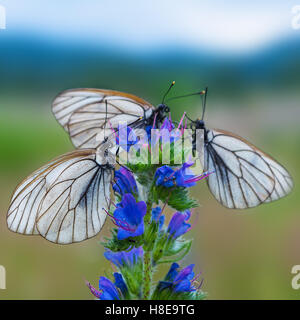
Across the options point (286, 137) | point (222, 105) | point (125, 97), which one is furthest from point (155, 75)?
point (125, 97)

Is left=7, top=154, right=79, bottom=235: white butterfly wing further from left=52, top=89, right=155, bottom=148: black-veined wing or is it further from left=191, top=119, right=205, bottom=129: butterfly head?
left=191, top=119, right=205, bottom=129: butterfly head

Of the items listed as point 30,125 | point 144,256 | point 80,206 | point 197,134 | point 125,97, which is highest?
point 30,125

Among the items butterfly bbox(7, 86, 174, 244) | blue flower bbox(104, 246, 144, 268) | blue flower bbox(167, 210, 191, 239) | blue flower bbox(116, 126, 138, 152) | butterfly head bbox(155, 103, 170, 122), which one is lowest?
blue flower bbox(104, 246, 144, 268)

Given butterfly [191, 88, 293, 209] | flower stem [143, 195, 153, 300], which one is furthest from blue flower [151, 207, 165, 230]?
butterfly [191, 88, 293, 209]

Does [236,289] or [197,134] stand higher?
[197,134]

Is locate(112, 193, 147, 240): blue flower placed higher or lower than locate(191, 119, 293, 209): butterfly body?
lower

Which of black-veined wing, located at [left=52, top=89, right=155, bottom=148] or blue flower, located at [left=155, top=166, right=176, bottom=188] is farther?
black-veined wing, located at [left=52, top=89, right=155, bottom=148]

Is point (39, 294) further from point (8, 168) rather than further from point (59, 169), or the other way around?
point (8, 168)

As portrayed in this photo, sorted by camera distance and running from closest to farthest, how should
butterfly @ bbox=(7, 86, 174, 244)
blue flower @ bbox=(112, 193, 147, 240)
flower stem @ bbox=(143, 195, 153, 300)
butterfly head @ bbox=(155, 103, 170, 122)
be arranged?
blue flower @ bbox=(112, 193, 147, 240) < flower stem @ bbox=(143, 195, 153, 300) < butterfly @ bbox=(7, 86, 174, 244) < butterfly head @ bbox=(155, 103, 170, 122)
